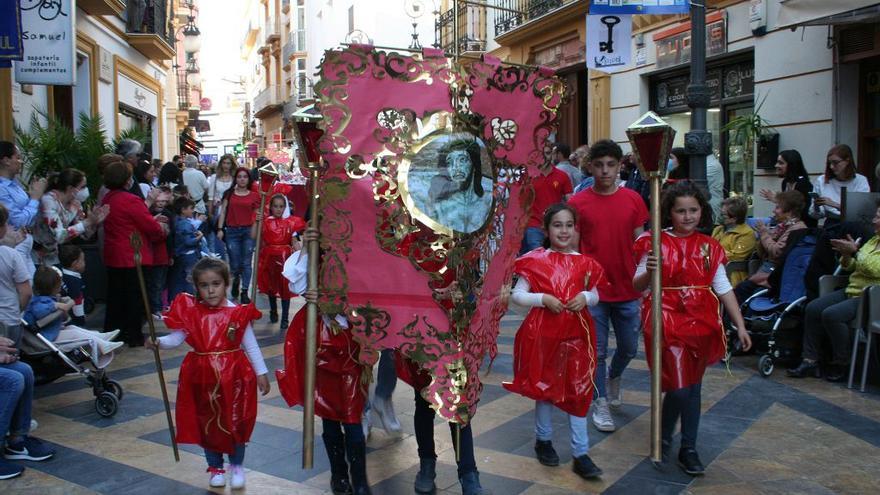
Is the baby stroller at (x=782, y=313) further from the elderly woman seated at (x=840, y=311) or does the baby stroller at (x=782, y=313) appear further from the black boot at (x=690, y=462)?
the black boot at (x=690, y=462)

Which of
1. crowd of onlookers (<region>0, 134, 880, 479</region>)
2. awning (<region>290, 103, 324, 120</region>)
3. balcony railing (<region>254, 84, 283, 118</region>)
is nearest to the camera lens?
awning (<region>290, 103, 324, 120</region>)

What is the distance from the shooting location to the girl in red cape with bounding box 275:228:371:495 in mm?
3777

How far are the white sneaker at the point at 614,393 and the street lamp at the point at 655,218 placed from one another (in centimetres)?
156

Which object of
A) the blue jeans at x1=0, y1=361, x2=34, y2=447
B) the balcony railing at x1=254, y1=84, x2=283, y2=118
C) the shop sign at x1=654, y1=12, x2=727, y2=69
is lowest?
the blue jeans at x1=0, y1=361, x2=34, y2=447

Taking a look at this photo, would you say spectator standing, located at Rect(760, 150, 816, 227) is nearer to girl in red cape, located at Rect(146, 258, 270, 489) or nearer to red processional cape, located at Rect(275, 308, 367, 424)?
red processional cape, located at Rect(275, 308, 367, 424)

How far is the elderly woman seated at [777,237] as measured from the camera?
280 inches

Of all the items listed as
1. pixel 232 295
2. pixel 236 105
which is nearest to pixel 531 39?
pixel 232 295

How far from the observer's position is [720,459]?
4.62m

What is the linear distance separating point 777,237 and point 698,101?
1383 millimetres

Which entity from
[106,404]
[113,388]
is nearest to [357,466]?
[106,404]

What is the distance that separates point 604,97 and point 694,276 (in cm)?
1124

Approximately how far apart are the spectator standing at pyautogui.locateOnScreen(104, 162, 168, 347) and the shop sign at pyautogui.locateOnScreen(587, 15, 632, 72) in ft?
19.2

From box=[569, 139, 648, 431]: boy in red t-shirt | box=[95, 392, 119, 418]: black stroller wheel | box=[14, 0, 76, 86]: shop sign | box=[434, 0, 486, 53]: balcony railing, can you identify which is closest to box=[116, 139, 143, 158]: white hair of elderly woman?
box=[14, 0, 76, 86]: shop sign

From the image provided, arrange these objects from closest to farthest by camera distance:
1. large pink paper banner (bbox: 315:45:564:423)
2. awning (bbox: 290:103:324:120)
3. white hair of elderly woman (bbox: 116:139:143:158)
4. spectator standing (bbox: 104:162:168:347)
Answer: large pink paper banner (bbox: 315:45:564:423), awning (bbox: 290:103:324:120), spectator standing (bbox: 104:162:168:347), white hair of elderly woman (bbox: 116:139:143:158)
